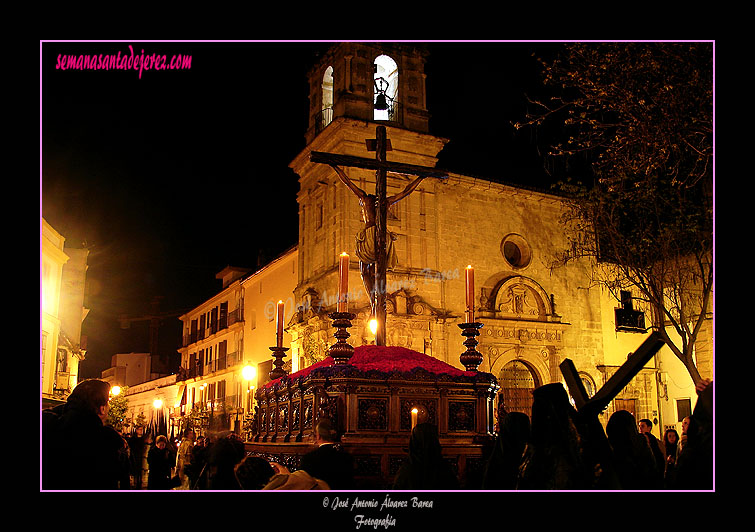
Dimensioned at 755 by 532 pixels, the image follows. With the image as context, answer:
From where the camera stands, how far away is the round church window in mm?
24875

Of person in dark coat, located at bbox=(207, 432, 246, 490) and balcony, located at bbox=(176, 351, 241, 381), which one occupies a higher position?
person in dark coat, located at bbox=(207, 432, 246, 490)

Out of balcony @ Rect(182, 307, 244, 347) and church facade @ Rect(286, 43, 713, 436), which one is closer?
church facade @ Rect(286, 43, 713, 436)

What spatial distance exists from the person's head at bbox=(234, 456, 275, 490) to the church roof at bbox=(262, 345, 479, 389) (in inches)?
78.7

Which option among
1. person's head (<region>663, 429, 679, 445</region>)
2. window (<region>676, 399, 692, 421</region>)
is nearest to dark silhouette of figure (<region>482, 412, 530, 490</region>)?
person's head (<region>663, 429, 679, 445</region>)

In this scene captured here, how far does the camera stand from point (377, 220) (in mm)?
8781

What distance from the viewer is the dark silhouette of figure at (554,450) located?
3725 millimetres

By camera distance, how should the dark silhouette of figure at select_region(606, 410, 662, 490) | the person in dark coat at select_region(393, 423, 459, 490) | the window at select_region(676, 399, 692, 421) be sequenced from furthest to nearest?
1. the window at select_region(676, 399, 692, 421)
2. the person in dark coat at select_region(393, 423, 459, 490)
3. the dark silhouette of figure at select_region(606, 410, 662, 490)

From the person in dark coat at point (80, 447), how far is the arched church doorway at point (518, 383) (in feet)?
67.6

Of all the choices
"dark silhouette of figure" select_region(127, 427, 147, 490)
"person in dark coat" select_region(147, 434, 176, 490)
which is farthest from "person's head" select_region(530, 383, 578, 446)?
"dark silhouette of figure" select_region(127, 427, 147, 490)

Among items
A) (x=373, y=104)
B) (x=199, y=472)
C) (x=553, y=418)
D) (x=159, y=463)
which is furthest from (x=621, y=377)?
(x=373, y=104)

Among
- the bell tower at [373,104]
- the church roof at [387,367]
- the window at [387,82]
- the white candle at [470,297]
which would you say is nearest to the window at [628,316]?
the bell tower at [373,104]

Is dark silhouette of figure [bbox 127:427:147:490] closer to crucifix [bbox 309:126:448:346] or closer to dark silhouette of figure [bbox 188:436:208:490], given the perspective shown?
dark silhouette of figure [bbox 188:436:208:490]

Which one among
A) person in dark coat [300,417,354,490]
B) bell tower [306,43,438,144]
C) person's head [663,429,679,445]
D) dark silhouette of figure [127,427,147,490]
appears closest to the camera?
person in dark coat [300,417,354,490]

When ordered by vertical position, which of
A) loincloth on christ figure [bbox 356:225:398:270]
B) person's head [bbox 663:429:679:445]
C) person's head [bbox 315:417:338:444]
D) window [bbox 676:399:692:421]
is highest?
loincloth on christ figure [bbox 356:225:398:270]
